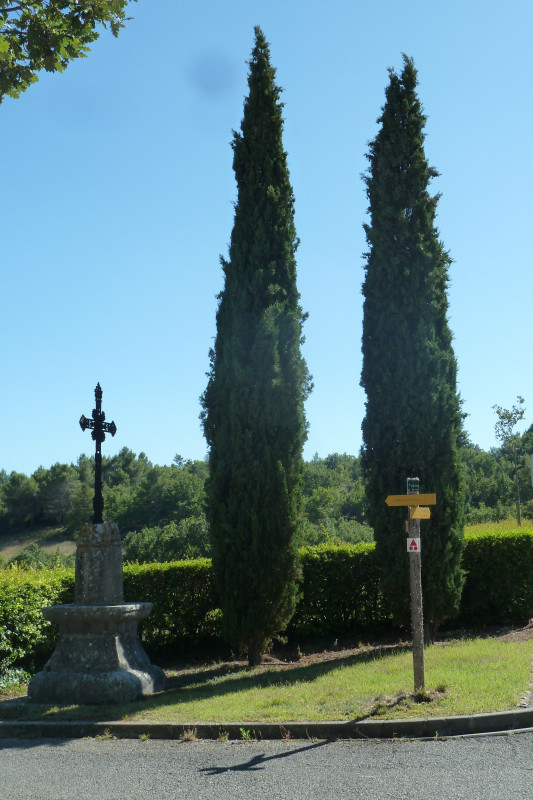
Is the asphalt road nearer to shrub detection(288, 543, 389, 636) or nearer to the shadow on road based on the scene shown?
the shadow on road

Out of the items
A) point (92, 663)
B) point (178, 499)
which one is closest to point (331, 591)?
point (92, 663)

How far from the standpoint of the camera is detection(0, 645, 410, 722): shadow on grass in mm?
7484

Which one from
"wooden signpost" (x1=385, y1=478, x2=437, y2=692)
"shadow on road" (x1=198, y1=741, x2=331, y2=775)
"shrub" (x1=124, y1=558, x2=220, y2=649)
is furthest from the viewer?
"shrub" (x1=124, y1=558, x2=220, y2=649)

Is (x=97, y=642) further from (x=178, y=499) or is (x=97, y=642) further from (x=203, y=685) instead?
(x=178, y=499)

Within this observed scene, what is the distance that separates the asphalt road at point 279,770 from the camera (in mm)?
4711

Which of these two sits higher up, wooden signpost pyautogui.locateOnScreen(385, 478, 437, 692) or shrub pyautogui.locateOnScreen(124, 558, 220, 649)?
wooden signpost pyautogui.locateOnScreen(385, 478, 437, 692)

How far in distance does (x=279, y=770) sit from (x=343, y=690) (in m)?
2.32

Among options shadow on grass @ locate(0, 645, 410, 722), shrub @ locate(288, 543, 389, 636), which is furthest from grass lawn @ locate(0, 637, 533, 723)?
shrub @ locate(288, 543, 389, 636)

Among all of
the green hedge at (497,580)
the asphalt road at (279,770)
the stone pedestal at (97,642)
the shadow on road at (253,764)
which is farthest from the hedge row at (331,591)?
the shadow on road at (253,764)

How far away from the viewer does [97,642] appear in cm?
862

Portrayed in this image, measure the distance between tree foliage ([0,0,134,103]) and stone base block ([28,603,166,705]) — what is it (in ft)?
20.3

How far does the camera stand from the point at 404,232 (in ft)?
37.9

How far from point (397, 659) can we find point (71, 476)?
84.9 m

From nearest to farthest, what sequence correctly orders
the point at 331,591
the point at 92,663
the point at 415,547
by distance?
the point at 415,547 → the point at 92,663 → the point at 331,591
